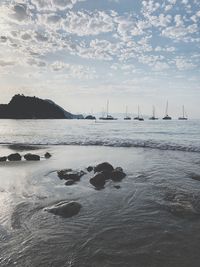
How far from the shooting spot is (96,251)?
211 inches

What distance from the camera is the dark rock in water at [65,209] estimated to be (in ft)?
24.7

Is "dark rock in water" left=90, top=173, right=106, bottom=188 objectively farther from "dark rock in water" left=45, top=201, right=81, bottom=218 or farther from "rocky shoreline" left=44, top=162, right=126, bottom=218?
"dark rock in water" left=45, top=201, right=81, bottom=218

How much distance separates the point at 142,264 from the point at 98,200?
410cm

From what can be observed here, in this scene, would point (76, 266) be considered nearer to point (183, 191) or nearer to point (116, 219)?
point (116, 219)

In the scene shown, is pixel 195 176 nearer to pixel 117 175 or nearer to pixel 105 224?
pixel 117 175

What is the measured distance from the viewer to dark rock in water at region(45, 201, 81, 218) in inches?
296

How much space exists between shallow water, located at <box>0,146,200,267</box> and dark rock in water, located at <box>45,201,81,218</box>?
0.68 ft

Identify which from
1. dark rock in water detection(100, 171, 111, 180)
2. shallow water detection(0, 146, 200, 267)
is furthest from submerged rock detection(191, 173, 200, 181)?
dark rock in water detection(100, 171, 111, 180)

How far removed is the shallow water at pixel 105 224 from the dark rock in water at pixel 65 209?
21cm

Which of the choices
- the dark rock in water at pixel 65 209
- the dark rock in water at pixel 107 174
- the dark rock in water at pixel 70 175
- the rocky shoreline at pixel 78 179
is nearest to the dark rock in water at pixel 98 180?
the rocky shoreline at pixel 78 179

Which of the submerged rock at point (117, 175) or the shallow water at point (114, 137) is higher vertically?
the submerged rock at point (117, 175)

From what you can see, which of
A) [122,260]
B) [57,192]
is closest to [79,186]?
[57,192]

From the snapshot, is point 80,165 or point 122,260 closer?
point 122,260

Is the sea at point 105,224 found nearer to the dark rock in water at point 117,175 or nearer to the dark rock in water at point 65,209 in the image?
the dark rock in water at point 65,209
